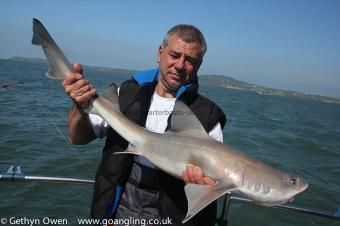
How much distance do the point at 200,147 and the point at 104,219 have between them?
4.50 ft

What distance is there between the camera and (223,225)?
4484 millimetres

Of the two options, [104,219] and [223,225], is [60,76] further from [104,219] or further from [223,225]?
[223,225]

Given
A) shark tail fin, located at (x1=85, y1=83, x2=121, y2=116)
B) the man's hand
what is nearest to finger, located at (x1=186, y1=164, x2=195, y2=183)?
the man's hand

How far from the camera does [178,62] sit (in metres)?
3.81

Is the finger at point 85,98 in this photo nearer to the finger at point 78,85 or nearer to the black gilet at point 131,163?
the finger at point 78,85

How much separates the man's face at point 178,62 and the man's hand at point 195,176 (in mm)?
1043

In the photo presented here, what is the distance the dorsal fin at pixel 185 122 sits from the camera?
3.50 metres

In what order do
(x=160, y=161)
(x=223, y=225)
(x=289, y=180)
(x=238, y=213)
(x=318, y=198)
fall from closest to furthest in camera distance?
(x=289, y=180) < (x=160, y=161) < (x=223, y=225) < (x=238, y=213) < (x=318, y=198)

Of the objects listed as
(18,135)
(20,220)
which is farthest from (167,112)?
(18,135)

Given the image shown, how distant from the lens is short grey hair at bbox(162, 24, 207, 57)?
12.5 ft

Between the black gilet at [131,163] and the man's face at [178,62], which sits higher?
the man's face at [178,62]

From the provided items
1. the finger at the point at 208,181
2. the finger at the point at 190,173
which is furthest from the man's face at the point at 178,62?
A: the finger at the point at 208,181

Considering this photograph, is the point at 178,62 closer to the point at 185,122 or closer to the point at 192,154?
the point at 185,122

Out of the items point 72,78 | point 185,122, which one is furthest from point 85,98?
point 185,122
